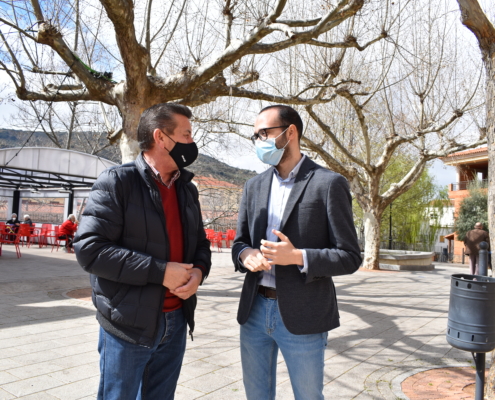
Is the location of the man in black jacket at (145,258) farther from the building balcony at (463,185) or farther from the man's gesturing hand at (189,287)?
the building balcony at (463,185)

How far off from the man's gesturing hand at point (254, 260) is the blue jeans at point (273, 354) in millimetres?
246

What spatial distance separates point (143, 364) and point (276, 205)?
44.6 inches

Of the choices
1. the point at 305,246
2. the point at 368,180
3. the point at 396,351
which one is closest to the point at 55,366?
the point at 305,246

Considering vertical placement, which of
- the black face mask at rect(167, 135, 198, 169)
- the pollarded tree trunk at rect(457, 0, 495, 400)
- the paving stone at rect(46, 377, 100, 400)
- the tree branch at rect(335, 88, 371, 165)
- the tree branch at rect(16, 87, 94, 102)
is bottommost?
the paving stone at rect(46, 377, 100, 400)

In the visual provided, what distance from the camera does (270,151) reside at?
2.42 m

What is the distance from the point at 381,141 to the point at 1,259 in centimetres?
1817

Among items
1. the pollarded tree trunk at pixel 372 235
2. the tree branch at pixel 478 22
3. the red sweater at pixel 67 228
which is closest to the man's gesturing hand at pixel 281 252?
the tree branch at pixel 478 22

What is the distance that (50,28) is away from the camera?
6.78 metres

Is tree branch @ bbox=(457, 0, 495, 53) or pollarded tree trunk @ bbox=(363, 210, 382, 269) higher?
tree branch @ bbox=(457, 0, 495, 53)

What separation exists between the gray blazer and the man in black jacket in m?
0.44

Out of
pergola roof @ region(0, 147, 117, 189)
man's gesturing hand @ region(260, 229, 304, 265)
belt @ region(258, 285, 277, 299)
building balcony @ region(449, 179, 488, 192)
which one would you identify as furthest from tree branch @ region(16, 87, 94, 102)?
building balcony @ region(449, 179, 488, 192)

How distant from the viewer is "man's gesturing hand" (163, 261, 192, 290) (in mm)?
2078

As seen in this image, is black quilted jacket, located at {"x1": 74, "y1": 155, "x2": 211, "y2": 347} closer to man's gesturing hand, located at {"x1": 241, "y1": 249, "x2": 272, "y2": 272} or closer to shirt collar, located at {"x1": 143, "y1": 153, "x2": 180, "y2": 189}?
shirt collar, located at {"x1": 143, "y1": 153, "x2": 180, "y2": 189}

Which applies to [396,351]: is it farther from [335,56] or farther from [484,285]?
[335,56]
